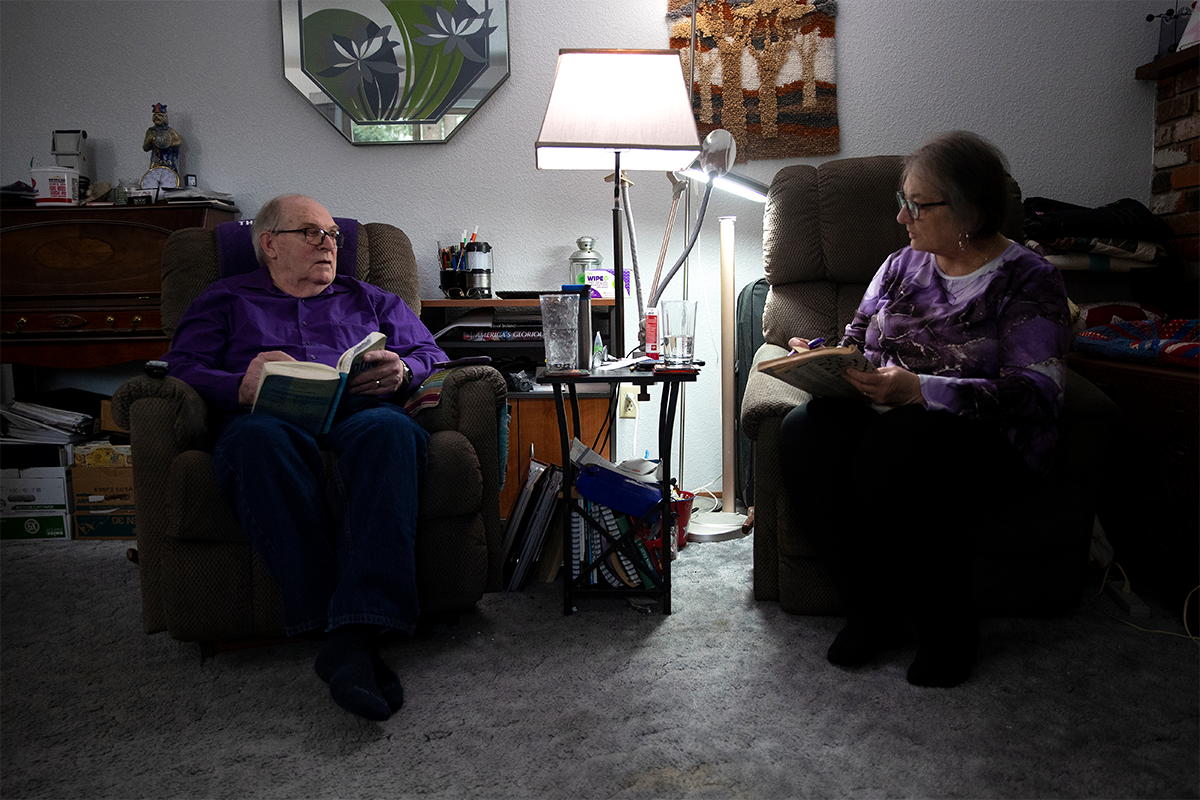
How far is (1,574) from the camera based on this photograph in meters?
2.14

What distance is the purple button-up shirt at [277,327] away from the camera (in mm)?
1802

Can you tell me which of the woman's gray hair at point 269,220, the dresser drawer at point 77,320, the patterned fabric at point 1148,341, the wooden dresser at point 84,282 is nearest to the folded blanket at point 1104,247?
the patterned fabric at point 1148,341

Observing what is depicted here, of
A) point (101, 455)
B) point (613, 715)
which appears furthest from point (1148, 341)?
point (101, 455)

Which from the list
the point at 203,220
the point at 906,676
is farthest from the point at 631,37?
the point at 906,676

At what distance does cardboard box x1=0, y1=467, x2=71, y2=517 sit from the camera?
248 cm

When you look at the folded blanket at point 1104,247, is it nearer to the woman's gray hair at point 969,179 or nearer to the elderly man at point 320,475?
the woman's gray hair at point 969,179

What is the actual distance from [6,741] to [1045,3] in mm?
3269

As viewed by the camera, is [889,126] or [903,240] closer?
[903,240]

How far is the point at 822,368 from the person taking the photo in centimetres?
150

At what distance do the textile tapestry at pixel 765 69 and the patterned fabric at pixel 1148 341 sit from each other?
3.33 feet

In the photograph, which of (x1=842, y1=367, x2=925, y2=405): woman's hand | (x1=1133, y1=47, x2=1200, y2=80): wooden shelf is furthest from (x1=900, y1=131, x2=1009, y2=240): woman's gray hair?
(x1=1133, y1=47, x2=1200, y2=80): wooden shelf

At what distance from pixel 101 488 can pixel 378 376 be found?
1.34 m

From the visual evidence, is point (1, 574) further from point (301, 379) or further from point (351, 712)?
point (351, 712)

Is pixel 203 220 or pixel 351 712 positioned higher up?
pixel 203 220
